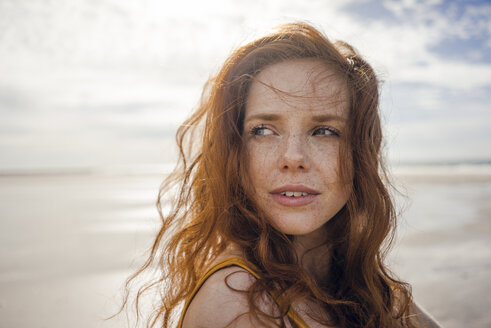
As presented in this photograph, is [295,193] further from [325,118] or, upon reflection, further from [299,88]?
[299,88]

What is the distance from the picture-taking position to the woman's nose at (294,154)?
1544 mm

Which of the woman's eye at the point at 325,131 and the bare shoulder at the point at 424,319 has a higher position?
the woman's eye at the point at 325,131

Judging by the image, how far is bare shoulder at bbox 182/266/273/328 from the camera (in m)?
1.25

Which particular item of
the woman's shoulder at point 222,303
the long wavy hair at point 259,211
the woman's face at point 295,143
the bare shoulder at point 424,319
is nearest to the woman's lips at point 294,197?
the woman's face at point 295,143

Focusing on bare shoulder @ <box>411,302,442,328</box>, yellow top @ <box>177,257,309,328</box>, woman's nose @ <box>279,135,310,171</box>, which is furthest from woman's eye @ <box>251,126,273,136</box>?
bare shoulder @ <box>411,302,442,328</box>

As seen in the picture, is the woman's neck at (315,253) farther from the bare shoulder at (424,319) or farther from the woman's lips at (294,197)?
the bare shoulder at (424,319)

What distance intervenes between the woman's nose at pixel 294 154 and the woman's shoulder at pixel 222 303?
0.51m

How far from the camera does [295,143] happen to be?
1.58 meters

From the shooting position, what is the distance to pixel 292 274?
59.5 inches

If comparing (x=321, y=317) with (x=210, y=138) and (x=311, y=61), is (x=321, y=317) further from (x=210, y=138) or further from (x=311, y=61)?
(x=311, y=61)

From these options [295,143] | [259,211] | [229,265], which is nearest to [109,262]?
[259,211]

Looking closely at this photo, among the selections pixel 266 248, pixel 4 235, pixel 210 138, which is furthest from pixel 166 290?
pixel 4 235

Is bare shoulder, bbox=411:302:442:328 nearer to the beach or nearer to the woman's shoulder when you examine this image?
the beach

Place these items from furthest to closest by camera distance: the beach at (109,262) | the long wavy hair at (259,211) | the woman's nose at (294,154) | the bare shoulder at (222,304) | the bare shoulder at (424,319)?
the beach at (109,262) < the bare shoulder at (424,319) < the long wavy hair at (259,211) < the woman's nose at (294,154) < the bare shoulder at (222,304)
